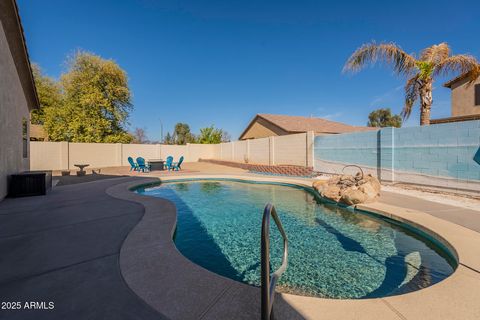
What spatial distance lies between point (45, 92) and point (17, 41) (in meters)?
24.9

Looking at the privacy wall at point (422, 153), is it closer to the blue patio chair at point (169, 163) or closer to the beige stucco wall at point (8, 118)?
the blue patio chair at point (169, 163)

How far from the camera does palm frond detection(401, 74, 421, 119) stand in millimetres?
9180

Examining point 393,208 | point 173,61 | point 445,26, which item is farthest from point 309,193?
point 173,61

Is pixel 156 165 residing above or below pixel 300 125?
below

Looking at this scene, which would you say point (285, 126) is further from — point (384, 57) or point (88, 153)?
point (88, 153)

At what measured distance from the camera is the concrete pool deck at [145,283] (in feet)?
6.03

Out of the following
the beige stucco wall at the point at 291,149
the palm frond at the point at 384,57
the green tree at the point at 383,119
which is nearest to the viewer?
the palm frond at the point at 384,57

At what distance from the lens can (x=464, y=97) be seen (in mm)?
14031

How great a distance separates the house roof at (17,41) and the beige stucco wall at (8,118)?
0.42 m

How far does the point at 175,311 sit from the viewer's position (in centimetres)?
182

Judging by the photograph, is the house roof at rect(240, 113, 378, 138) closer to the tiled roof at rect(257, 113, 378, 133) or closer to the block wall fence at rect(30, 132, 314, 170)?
the tiled roof at rect(257, 113, 378, 133)

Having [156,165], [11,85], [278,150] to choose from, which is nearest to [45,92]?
[156,165]

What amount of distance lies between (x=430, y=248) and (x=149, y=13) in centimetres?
1935

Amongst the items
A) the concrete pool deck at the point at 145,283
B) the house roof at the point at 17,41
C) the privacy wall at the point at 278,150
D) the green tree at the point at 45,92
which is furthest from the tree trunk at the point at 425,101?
the green tree at the point at 45,92
